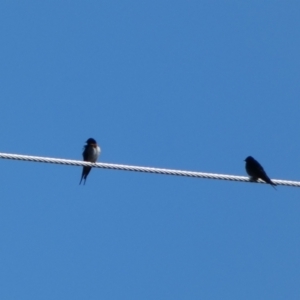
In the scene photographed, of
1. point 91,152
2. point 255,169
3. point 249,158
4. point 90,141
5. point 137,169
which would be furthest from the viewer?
point 90,141

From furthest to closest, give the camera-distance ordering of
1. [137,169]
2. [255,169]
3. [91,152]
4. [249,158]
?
[91,152], [249,158], [255,169], [137,169]

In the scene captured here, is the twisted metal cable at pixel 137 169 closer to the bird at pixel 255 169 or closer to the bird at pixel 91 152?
the bird at pixel 255 169

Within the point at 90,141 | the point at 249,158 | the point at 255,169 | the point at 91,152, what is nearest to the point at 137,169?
the point at 255,169

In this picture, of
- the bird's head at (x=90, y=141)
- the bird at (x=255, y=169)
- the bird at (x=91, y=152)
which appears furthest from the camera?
the bird's head at (x=90, y=141)

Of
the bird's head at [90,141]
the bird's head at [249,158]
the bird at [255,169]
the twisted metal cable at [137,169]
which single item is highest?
the bird's head at [90,141]

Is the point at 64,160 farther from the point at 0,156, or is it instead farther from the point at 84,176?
the point at 84,176

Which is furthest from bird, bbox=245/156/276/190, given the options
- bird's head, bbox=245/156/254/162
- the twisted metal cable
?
the twisted metal cable

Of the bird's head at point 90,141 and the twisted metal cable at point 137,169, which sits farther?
the bird's head at point 90,141

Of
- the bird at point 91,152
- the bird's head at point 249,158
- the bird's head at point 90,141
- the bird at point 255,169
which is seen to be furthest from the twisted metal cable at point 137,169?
the bird's head at point 90,141

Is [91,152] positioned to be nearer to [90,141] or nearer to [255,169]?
[90,141]

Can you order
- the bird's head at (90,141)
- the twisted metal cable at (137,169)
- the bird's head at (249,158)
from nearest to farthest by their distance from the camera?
the twisted metal cable at (137,169) < the bird's head at (249,158) < the bird's head at (90,141)

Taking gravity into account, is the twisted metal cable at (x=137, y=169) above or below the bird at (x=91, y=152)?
below

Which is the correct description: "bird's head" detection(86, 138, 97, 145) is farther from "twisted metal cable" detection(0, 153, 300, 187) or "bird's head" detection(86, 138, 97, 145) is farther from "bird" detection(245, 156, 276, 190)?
"twisted metal cable" detection(0, 153, 300, 187)

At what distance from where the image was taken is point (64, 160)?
908cm
